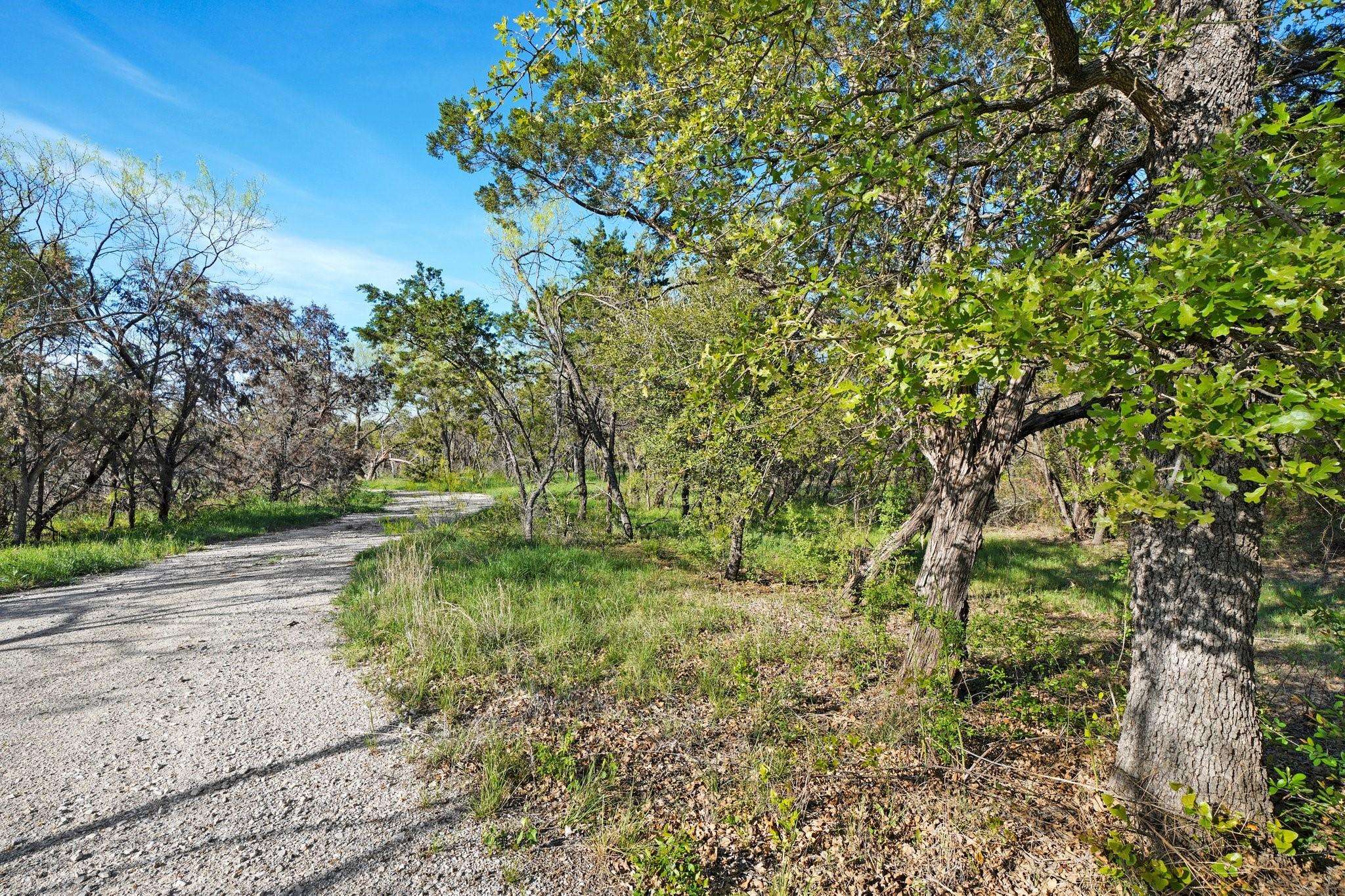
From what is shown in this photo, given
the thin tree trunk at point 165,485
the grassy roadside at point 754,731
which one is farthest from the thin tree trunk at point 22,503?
the grassy roadside at point 754,731

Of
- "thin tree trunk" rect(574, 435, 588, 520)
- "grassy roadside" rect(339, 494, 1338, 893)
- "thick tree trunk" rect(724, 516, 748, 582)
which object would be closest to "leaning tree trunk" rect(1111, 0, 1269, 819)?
"grassy roadside" rect(339, 494, 1338, 893)

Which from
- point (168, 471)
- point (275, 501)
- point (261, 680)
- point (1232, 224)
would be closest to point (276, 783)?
point (261, 680)

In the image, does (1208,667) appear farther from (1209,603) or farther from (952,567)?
(952,567)

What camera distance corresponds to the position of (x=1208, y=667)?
2.96 metres

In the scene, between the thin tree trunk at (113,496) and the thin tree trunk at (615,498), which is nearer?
the thin tree trunk at (113,496)

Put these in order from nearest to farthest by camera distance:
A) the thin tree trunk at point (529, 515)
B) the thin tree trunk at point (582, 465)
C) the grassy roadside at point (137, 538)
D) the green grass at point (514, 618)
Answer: the green grass at point (514, 618), the grassy roadside at point (137, 538), the thin tree trunk at point (529, 515), the thin tree trunk at point (582, 465)

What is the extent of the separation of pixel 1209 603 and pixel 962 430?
73.6 inches

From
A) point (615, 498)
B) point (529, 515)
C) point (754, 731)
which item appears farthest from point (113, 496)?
point (754, 731)

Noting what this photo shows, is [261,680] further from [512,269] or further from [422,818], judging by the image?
[512,269]

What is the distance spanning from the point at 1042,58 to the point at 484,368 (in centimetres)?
939

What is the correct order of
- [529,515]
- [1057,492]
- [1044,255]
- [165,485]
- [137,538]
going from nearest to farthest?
1. [1044,255]
2. [137,538]
3. [529,515]
4. [165,485]
5. [1057,492]

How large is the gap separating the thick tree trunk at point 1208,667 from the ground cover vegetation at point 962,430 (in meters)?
0.02

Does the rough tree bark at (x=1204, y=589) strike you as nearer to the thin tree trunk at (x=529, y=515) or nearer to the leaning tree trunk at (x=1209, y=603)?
the leaning tree trunk at (x=1209, y=603)

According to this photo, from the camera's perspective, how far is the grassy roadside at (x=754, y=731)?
9.54ft
